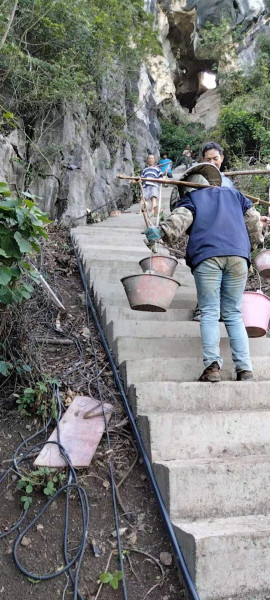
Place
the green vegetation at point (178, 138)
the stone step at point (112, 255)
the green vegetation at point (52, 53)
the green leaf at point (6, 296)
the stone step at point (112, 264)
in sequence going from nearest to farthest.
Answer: the green leaf at point (6, 296), the stone step at point (112, 264), the stone step at point (112, 255), the green vegetation at point (52, 53), the green vegetation at point (178, 138)

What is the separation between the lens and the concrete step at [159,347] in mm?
3172

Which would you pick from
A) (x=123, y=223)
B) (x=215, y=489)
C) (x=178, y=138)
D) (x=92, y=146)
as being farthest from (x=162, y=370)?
(x=178, y=138)

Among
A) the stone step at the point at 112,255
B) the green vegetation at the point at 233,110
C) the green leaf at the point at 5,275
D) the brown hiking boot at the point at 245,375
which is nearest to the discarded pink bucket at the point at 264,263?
the brown hiking boot at the point at 245,375

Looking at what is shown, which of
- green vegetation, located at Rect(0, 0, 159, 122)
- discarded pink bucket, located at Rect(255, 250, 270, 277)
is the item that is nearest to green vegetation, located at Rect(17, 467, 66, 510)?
discarded pink bucket, located at Rect(255, 250, 270, 277)

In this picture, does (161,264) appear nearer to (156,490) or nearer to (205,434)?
(205,434)

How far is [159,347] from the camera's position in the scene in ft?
10.5

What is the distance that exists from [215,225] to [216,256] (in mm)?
217

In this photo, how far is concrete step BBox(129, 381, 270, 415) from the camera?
103 inches

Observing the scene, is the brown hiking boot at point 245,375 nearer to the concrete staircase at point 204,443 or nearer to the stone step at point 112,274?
the concrete staircase at point 204,443

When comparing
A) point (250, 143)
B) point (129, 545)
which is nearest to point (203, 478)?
point (129, 545)

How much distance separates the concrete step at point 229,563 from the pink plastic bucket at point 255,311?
1577mm

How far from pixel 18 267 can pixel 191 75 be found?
24814 mm

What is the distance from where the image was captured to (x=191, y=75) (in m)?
24.0

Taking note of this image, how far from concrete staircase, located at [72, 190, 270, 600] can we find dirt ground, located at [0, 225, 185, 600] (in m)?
0.16
